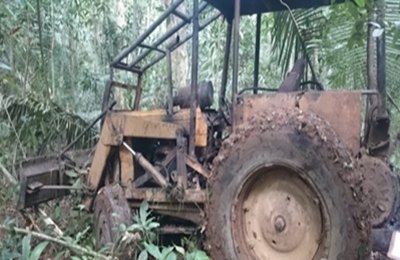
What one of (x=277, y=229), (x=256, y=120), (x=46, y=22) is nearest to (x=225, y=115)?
(x=256, y=120)

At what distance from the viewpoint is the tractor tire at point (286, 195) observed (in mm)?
2494

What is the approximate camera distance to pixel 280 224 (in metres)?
2.76

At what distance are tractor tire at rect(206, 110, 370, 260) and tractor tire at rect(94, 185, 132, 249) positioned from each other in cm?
69

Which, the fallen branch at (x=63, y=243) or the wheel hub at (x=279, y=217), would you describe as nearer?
the wheel hub at (x=279, y=217)

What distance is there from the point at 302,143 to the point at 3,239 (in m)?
1.99

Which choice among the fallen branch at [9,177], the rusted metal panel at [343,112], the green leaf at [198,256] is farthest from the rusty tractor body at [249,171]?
the fallen branch at [9,177]

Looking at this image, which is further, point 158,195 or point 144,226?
point 158,195

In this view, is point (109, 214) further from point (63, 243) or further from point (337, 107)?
point (337, 107)

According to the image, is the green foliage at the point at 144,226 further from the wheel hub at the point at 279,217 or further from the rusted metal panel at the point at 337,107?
the rusted metal panel at the point at 337,107

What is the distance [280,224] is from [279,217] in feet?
0.13

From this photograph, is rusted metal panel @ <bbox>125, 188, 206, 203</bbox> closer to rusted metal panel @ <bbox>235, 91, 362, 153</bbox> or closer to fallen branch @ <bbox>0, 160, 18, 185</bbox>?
rusted metal panel @ <bbox>235, 91, 362, 153</bbox>

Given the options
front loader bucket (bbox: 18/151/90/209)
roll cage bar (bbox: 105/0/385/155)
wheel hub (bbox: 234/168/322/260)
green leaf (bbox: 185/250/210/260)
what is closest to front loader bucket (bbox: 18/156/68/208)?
front loader bucket (bbox: 18/151/90/209)

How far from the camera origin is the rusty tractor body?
2.56 metres

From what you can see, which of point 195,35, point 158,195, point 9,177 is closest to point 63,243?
point 158,195
